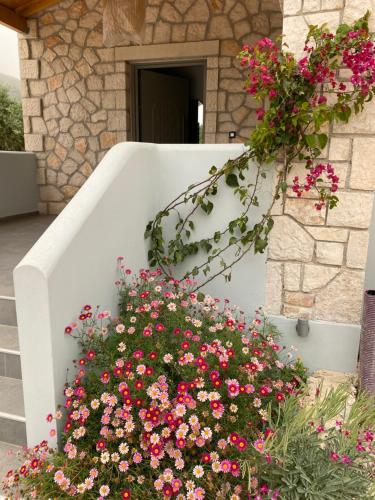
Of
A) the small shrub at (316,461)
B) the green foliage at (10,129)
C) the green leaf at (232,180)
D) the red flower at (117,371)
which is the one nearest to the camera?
the small shrub at (316,461)

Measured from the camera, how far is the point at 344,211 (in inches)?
90.3

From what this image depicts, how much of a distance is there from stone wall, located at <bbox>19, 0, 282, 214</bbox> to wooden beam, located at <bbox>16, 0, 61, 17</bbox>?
0.32 ft

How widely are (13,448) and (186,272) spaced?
139cm

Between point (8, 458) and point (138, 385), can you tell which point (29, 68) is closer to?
point (8, 458)

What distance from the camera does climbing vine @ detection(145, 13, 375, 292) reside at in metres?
2.01

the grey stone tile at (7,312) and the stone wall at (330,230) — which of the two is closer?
the stone wall at (330,230)

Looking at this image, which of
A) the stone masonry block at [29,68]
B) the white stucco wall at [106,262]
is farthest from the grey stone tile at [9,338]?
the stone masonry block at [29,68]

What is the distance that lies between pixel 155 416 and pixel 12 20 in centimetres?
506

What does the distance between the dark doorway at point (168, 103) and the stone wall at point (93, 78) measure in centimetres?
29

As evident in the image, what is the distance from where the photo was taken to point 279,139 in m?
2.17

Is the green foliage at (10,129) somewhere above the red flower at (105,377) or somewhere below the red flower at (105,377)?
above

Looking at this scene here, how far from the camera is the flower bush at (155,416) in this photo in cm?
150

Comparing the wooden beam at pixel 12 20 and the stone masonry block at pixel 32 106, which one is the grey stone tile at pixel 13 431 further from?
the wooden beam at pixel 12 20

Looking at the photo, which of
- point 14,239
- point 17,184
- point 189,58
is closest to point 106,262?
point 14,239
